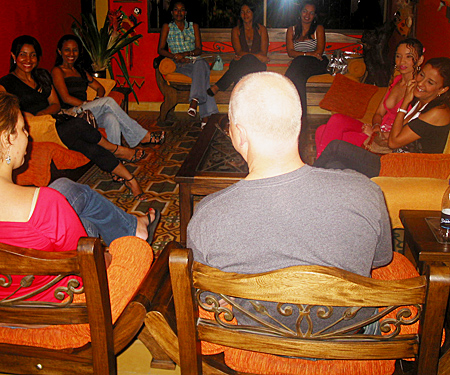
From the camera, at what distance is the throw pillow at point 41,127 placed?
3178 mm

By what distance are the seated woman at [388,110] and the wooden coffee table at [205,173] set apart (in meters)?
0.96

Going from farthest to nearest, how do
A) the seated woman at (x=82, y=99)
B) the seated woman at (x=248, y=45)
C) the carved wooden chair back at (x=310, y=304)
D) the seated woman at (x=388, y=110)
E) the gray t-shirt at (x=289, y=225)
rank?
the seated woman at (x=248, y=45), the seated woman at (x=82, y=99), the seated woman at (x=388, y=110), the gray t-shirt at (x=289, y=225), the carved wooden chair back at (x=310, y=304)

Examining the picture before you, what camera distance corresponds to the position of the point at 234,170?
281cm

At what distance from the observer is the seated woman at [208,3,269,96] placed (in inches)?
215

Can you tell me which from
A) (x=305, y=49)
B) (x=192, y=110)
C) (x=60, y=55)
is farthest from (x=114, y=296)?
(x=305, y=49)

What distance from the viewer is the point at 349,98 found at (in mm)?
4066

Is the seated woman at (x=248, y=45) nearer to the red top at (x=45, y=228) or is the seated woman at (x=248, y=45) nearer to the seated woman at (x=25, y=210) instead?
the seated woman at (x=25, y=210)

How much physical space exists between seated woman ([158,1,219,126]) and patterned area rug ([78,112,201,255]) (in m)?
0.32

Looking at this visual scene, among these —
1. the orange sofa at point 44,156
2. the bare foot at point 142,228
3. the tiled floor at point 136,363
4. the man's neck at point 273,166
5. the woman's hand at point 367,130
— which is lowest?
the tiled floor at point 136,363

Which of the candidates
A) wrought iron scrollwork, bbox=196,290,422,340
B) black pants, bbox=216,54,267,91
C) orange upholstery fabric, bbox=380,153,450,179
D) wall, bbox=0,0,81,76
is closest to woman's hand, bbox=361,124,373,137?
orange upholstery fabric, bbox=380,153,450,179

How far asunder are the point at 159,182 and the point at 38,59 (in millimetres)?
1356

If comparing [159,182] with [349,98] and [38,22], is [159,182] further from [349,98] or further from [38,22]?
[38,22]

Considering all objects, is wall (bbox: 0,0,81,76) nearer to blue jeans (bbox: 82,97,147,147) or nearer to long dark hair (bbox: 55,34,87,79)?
long dark hair (bbox: 55,34,87,79)

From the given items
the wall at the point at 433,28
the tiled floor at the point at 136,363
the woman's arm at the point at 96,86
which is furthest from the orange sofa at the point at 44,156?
the wall at the point at 433,28
